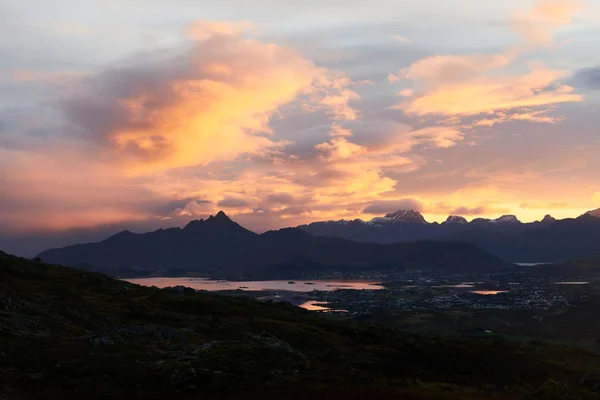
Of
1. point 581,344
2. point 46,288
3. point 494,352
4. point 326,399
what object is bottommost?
point 581,344

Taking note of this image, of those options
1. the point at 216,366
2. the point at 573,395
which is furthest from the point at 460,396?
the point at 216,366

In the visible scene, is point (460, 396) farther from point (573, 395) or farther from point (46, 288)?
point (46, 288)

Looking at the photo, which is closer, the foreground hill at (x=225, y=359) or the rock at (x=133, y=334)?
the foreground hill at (x=225, y=359)

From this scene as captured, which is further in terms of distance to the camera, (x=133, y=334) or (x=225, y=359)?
(x=133, y=334)

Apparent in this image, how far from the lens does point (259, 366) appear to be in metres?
58.2

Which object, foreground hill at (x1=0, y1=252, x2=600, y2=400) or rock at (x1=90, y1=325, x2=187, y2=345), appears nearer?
foreground hill at (x1=0, y1=252, x2=600, y2=400)

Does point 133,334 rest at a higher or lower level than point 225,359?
higher

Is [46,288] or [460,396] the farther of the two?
[46,288]

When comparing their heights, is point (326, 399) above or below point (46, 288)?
below

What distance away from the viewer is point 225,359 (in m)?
58.3

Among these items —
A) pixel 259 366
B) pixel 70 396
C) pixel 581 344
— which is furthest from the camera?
pixel 581 344

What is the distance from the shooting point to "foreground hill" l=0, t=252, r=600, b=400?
5075cm

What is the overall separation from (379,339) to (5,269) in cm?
9581

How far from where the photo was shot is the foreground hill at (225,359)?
50750 millimetres
